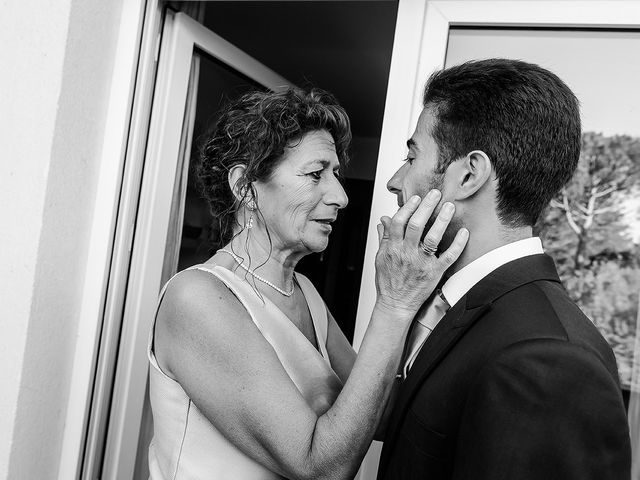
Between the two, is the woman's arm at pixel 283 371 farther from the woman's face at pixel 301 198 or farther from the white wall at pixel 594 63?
the white wall at pixel 594 63

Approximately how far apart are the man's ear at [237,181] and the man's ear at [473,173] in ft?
2.24

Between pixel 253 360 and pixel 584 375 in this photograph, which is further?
pixel 253 360

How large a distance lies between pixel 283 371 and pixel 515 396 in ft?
1.95

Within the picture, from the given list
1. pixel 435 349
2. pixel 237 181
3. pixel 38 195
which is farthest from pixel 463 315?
pixel 38 195

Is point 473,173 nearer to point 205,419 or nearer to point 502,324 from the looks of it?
point 502,324

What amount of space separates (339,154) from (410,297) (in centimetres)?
79

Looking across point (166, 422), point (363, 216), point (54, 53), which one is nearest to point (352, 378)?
point (166, 422)

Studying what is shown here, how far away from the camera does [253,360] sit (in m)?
1.33

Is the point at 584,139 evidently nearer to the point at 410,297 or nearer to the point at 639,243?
the point at 639,243

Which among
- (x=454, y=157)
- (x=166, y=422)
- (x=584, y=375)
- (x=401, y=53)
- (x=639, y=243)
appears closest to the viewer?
(x=584, y=375)

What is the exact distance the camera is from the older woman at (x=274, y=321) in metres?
1.26

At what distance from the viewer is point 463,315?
1113mm

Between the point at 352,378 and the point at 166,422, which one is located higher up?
the point at 352,378

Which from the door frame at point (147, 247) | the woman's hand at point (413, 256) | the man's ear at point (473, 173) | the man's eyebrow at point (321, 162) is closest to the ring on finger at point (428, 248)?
the woman's hand at point (413, 256)
